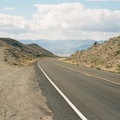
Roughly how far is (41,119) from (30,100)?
3555 millimetres

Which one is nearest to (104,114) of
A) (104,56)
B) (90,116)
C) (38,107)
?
(90,116)

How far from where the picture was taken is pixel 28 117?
8.49 meters

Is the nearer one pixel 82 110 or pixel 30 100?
pixel 82 110

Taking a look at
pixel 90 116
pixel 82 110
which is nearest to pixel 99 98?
pixel 82 110

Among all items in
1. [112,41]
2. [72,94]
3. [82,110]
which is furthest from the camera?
[112,41]

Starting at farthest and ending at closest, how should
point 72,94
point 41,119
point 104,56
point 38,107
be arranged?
1. point 104,56
2. point 72,94
3. point 38,107
4. point 41,119

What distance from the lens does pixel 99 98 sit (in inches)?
456

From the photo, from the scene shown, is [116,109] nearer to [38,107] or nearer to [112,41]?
[38,107]

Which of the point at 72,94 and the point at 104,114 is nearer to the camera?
the point at 104,114

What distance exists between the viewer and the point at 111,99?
36.9 ft

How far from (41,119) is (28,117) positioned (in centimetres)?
45

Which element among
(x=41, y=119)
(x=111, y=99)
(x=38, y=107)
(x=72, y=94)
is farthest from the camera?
(x=72, y=94)

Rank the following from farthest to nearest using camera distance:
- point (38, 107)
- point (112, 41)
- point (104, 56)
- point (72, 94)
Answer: point (112, 41)
point (104, 56)
point (72, 94)
point (38, 107)

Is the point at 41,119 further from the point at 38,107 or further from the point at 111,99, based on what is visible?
the point at 111,99
